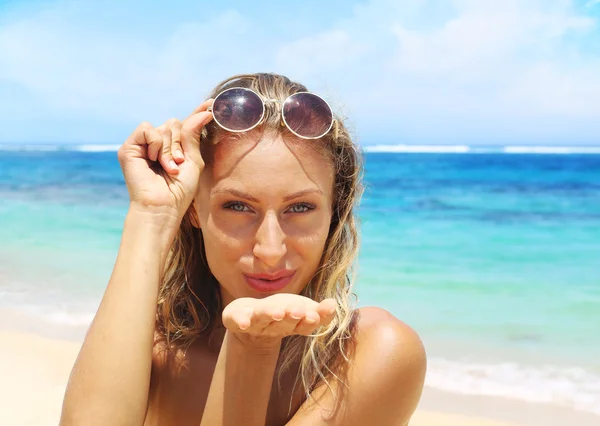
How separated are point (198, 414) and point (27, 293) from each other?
5.68m

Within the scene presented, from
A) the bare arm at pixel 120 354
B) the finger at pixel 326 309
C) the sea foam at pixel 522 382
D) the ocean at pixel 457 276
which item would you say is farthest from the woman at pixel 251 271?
the sea foam at pixel 522 382

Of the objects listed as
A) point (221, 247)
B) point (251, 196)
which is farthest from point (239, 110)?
point (221, 247)

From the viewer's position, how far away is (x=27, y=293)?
782 centimetres

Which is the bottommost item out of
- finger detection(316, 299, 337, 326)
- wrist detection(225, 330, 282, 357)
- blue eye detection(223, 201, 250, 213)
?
wrist detection(225, 330, 282, 357)

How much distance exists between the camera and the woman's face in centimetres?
244

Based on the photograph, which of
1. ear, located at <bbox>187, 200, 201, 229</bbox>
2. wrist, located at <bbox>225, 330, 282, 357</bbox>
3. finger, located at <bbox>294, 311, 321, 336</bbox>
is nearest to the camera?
finger, located at <bbox>294, 311, 321, 336</bbox>

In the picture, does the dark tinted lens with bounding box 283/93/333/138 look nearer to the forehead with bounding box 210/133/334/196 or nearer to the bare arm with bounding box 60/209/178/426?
the forehead with bounding box 210/133/334/196

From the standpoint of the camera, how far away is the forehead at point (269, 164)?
246 cm

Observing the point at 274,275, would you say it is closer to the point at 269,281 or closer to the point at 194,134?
the point at 269,281

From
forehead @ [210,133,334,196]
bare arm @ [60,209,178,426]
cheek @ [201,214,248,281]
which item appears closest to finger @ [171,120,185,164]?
forehead @ [210,133,334,196]

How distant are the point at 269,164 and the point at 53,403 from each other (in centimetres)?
313

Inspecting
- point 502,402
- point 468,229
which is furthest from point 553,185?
point 502,402

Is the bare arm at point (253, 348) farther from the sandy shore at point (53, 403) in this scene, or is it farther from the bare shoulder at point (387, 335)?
the sandy shore at point (53, 403)

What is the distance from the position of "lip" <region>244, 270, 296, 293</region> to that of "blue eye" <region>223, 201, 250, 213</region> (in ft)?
0.79
